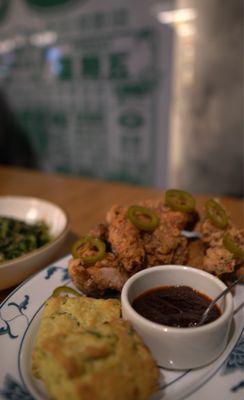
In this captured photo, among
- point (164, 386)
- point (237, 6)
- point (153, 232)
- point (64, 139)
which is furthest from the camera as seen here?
point (64, 139)

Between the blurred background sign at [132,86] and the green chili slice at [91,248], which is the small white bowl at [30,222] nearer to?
the green chili slice at [91,248]

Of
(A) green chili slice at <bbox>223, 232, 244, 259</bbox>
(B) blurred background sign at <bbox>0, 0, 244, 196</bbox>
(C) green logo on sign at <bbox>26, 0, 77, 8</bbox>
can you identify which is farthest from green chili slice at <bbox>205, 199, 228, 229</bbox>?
(C) green logo on sign at <bbox>26, 0, 77, 8</bbox>

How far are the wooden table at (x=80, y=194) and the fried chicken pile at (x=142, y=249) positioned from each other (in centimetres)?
71

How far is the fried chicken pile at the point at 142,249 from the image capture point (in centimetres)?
213

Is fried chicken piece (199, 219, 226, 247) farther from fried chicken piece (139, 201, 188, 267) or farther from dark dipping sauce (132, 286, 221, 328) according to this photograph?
dark dipping sauce (132, 286, 221, 328)

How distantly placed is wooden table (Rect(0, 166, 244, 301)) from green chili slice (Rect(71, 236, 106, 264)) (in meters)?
0.66

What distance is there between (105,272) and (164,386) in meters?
0.73

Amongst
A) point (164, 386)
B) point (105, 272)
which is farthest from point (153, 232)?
point (164, 386)

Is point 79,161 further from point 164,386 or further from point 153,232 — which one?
point 164,386

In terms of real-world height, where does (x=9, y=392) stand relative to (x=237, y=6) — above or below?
below

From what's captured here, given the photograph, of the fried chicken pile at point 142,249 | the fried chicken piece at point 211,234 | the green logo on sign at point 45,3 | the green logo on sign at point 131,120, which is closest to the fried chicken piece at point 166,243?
the fried chicken pile at point 142,249

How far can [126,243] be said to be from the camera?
2.20 m

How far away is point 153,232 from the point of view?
238cm

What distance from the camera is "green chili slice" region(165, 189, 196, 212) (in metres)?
2.50
